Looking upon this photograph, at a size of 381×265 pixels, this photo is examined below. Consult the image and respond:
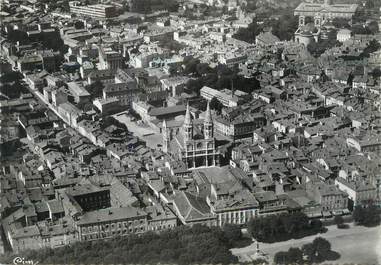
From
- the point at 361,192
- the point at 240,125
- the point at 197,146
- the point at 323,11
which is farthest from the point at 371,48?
the point at 361,192

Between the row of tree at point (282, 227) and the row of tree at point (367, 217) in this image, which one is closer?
the row of tree at point (282, 227)

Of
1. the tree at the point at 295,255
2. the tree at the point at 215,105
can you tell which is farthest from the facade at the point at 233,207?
the tree at the point at 215,105

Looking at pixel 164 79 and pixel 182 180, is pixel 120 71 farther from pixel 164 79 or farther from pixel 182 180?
pixel 182 180

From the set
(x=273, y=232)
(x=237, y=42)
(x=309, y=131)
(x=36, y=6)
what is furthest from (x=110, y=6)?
(x=273, y=232)

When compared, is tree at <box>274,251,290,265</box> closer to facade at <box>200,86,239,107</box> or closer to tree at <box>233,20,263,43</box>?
facade at <box>200,86,239,107</box>

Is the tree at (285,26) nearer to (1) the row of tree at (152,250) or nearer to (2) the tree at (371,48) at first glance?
(2) the tree at (371,48)
